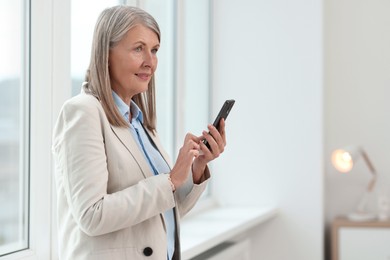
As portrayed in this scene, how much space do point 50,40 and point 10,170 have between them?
42 centimetres

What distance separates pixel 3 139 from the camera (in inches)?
79.8

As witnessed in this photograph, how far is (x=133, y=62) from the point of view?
1.58 meters

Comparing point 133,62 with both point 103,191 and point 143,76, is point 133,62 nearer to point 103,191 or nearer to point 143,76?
point 143,76

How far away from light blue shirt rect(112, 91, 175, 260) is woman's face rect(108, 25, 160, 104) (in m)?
0.03

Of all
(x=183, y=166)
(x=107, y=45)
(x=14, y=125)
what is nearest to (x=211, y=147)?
(x=183, y=166)

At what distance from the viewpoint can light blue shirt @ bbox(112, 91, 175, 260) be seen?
5.31 ft

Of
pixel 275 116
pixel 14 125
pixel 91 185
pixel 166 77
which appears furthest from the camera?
pixel 275 116

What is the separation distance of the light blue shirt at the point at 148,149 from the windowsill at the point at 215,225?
806 mm

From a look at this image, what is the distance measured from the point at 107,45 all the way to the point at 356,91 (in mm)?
2798

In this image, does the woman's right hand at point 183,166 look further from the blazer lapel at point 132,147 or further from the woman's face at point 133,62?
the woman's face at point 133,62

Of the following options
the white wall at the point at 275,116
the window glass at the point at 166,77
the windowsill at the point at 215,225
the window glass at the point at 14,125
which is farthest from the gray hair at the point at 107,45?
the white wall at the point at 275,116

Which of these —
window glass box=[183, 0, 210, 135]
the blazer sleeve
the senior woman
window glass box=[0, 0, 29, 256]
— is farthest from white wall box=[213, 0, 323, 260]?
the blazer sleeve

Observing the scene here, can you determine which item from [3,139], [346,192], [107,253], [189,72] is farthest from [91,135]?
[346,192]

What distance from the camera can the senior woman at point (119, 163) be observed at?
1.42 metres
